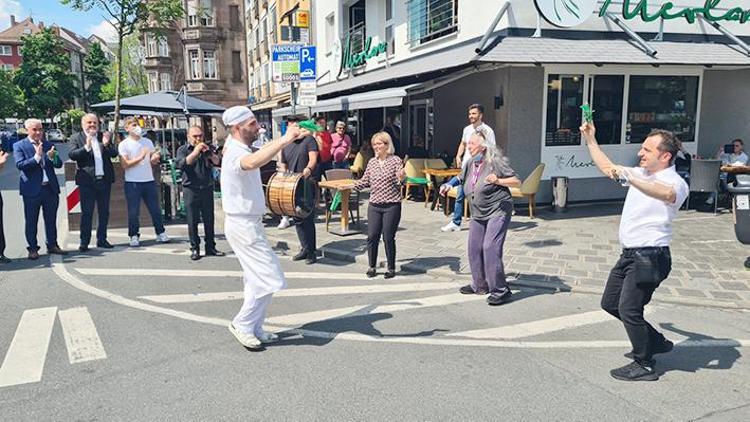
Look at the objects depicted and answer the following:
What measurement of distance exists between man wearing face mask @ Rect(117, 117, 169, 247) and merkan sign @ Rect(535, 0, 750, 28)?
725cm

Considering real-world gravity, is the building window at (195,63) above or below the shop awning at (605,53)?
above

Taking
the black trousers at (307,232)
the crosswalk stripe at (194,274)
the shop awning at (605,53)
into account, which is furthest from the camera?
the shop awning at (605,53)

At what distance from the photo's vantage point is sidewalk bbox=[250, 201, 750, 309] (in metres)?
6.33

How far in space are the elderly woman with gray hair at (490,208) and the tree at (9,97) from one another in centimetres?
5844

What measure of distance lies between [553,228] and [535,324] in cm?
455

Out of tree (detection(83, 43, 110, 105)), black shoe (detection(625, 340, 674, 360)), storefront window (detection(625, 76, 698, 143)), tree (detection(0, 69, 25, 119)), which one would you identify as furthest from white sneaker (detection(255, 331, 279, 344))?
tree (detection(83, 43, 110, 105))

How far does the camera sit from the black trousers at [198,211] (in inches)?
308

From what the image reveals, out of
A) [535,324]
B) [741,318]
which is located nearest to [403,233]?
[535,324]

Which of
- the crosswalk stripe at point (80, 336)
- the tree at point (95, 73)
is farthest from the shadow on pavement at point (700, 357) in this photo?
the tree at point (95, 73)

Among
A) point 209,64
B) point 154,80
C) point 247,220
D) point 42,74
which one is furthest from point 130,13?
point 42,74

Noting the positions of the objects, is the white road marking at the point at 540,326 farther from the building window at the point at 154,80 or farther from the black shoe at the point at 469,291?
the building window at the point at 154,80

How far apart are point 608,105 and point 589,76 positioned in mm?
786

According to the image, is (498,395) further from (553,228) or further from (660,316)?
(553,228)

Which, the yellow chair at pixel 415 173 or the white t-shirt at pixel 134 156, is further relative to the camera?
the yellow chair at pixel 415 173
